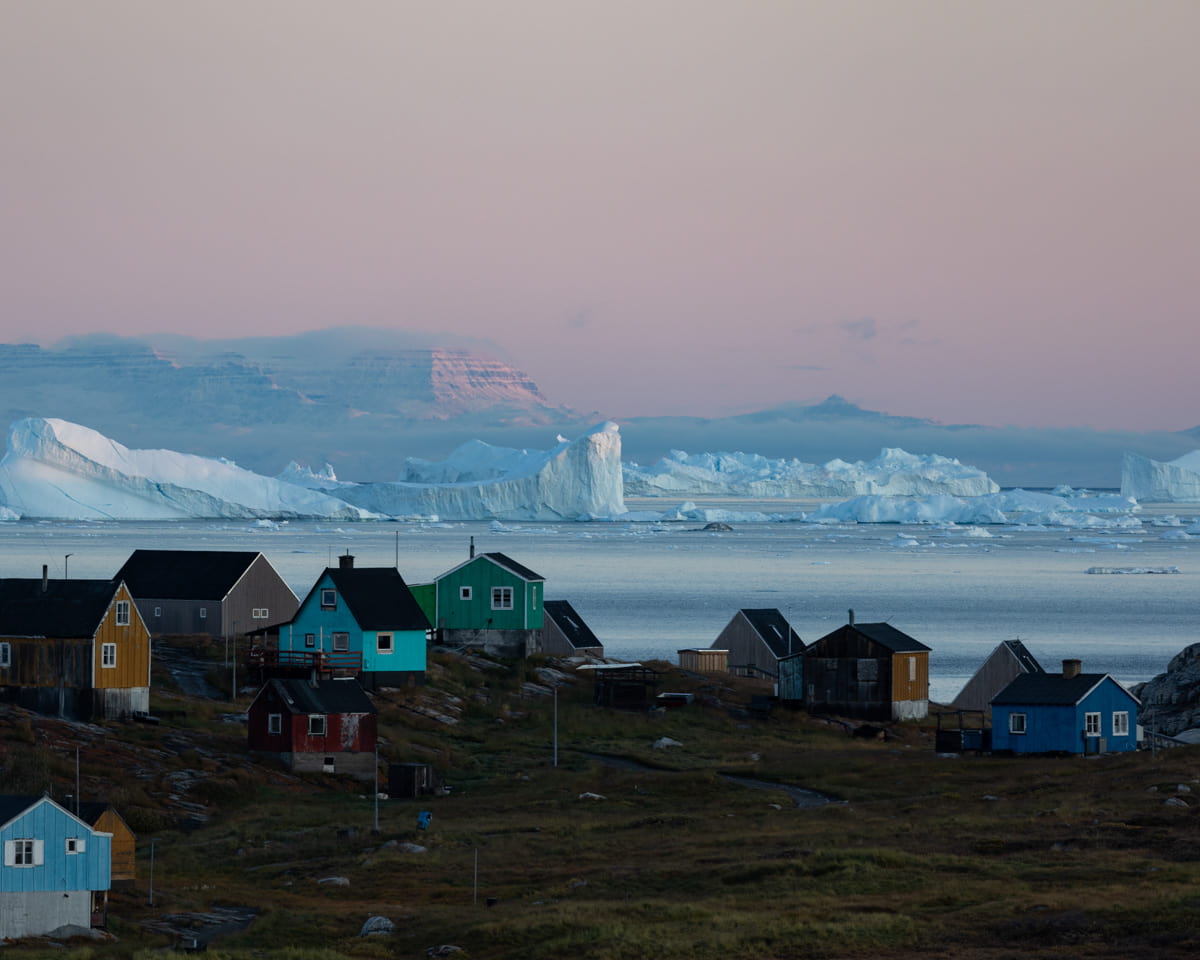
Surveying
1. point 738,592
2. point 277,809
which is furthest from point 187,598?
point 738,592

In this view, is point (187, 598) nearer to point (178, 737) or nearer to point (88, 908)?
point (178, 737)

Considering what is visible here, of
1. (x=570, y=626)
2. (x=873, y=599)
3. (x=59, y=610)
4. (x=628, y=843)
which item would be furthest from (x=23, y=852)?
(x=873, y=599)

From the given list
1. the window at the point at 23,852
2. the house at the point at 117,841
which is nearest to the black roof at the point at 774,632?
the house at the point at 117,841

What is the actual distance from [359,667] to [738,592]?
96.0 meters

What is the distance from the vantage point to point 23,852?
26531 millimetres

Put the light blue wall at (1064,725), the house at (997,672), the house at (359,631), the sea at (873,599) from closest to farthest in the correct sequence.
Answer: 1. the light blue wall at (1064,725)
2. the house at (359,631)
3. the house at (997,672)
4. the sea at (873,599)

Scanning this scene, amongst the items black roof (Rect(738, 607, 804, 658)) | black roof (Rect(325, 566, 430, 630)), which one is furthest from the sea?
black roof (Rect(325, 566, 430, 630))

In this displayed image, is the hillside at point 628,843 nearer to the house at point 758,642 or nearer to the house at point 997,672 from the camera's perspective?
the house at point 997,672

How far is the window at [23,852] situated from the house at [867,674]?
3433 centimetres

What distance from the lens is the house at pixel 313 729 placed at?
4366 cm

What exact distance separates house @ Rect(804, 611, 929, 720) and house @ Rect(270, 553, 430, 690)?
12.9 m

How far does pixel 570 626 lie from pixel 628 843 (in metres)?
33.3

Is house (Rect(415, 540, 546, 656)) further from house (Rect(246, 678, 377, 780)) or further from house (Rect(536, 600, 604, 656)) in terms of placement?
house (Rect(246, 678, 377, 780))

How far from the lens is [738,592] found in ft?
486
